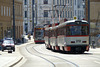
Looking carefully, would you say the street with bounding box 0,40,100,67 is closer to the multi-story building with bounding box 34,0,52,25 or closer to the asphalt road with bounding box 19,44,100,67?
the asphalt road with bounding box 19,44,100,67

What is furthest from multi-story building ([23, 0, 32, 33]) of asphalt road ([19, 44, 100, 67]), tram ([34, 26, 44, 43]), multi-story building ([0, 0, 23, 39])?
asphalt road ([19, 44, 100, 67])

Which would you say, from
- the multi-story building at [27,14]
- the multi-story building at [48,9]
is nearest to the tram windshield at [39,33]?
the multi-story building at [27,14]

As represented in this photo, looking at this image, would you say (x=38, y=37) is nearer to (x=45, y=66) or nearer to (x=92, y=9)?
(x=92, y=9)

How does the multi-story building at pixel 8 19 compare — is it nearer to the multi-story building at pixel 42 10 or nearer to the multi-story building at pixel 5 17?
the multi-story building at pixel 5 17

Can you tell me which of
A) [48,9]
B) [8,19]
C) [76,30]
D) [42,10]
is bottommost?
[76,30]

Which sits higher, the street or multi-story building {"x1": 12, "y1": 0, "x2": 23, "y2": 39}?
multi-story building {"x1": 12, "y1": 0, "x2": 23, "y2": 39}

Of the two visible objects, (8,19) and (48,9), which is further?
(48,9)

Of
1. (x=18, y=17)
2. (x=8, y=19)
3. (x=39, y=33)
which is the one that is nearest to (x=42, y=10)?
(x=18, y=17)

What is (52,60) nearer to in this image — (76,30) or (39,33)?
(76,30)

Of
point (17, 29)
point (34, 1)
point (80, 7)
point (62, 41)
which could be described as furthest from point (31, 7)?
point (62, 41)

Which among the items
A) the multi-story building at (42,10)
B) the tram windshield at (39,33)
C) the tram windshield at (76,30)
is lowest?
the tram windshield at (39,33)

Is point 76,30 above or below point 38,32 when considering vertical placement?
above

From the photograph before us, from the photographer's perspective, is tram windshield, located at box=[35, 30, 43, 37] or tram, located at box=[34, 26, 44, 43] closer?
tram, located at box=[34, 26, 44, 43]

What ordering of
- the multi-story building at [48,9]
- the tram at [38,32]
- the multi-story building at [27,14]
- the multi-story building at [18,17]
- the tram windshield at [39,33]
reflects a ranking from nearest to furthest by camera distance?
the tram at [38,32] < the tram windshield at [39,33] < the multi-story building at [18,17] < the multi-story building at [48,9] < the multi-story building at [27,14]
